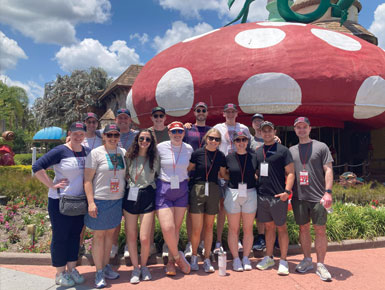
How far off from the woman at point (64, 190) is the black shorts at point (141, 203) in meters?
0.51

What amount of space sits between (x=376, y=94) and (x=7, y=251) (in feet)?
26.9

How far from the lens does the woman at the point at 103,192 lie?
3.21 m

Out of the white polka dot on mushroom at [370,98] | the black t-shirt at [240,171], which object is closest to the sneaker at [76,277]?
the black t-shirt at [240,171]

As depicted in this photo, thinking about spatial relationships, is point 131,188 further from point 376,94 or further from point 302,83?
point 376,94

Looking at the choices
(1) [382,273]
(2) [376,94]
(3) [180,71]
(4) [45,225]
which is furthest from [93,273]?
(2) [376,94]

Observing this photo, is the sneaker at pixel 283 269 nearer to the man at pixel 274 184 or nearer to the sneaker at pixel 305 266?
the man at pixel 274 184

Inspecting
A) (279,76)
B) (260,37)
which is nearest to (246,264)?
(279,76)

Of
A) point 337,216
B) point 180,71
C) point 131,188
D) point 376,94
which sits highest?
point 180,71

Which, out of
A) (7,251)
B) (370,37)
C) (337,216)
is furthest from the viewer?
(370,37)

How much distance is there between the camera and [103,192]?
3.25 metres

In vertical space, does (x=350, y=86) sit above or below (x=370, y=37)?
below

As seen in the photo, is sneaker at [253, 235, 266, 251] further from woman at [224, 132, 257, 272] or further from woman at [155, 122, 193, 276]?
woman at [155, 122, 193, 276]

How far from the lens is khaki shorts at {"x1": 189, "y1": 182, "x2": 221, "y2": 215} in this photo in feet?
11.7

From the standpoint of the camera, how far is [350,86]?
22.7ft
